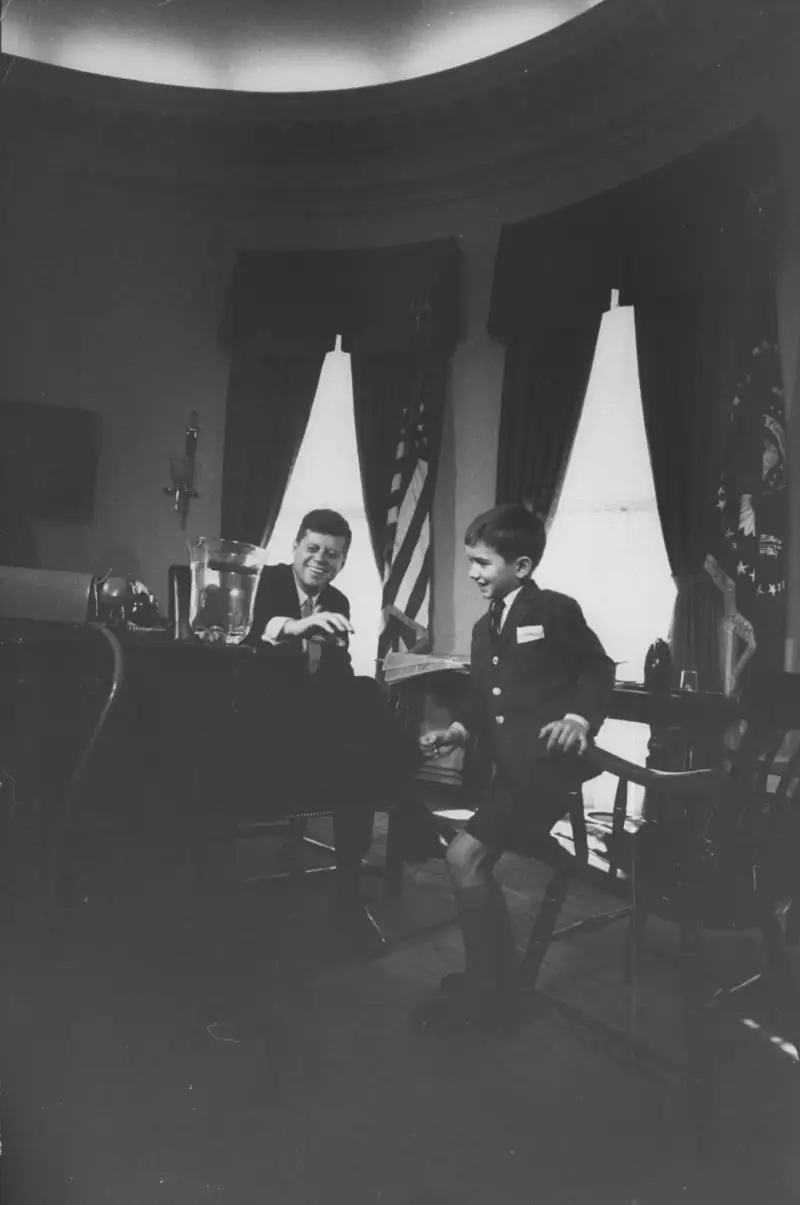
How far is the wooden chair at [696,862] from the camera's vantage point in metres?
1.11

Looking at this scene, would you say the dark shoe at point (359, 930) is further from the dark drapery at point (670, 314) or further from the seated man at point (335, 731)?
the dark drapery at point (670, 314)

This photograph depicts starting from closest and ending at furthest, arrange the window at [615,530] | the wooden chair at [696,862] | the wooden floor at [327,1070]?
the wooden floor at [327,1070] → the wooden chair at [696,862] → the window at [615,530]

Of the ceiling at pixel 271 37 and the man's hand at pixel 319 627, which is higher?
the ceiling at pixel 271 37

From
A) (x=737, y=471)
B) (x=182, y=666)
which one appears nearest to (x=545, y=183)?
(x=737, y=471)

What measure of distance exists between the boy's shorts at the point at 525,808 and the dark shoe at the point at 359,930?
0.86 feet

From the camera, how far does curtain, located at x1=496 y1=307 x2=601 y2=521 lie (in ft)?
4.42

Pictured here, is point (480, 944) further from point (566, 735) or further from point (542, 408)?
point (542, 408)

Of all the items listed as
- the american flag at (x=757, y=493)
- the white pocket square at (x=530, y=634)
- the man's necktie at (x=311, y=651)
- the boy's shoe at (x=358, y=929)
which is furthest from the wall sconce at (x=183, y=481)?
the american flag at (x=757, y=493)

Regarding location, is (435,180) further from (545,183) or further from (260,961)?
(260,961)

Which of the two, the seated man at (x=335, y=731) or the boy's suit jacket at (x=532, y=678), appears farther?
the seated man at (x=335, y=731)

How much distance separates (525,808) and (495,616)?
12.8 inches

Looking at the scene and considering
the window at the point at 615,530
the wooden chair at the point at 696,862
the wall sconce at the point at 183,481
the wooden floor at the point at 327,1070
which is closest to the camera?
the wooden floor at the point at 327,1070

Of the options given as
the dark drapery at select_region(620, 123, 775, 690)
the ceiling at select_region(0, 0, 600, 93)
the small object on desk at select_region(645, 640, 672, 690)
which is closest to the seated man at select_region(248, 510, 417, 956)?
the small object on desk at select_region(645, 640, 672, 690)

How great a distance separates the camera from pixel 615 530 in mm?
1408
